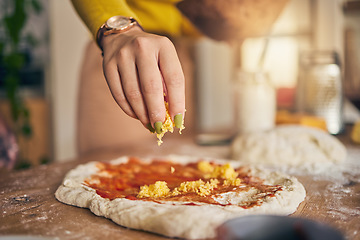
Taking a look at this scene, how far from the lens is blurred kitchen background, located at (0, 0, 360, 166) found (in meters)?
2.30

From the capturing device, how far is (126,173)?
1.03 metres

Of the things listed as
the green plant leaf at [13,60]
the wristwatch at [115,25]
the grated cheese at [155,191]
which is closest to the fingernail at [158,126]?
the grated cheese at [155,191]

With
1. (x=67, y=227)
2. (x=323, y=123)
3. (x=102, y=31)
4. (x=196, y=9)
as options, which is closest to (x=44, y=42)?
(x=196, y=9)

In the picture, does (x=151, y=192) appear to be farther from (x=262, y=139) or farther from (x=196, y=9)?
(x=196, y=9)

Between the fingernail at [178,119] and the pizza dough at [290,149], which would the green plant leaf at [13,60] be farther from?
the fingernail at [178,119]

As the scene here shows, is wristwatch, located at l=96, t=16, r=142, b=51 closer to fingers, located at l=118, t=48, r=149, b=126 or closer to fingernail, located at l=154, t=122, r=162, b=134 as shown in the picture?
fingers, located at l=118, t=48, r=149, b=126

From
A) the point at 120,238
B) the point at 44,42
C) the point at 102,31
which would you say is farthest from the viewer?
the point at 44,42

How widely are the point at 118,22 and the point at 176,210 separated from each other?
506 millimetres

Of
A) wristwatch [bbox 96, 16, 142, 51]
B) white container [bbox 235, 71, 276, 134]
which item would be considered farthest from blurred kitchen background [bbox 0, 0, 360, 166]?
wristwatch [bbox 96, 16, 142, 51]

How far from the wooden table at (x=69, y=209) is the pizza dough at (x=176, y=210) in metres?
0.02

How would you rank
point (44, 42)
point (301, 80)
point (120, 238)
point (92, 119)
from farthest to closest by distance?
point (44, 42), point (92, 119), point (301, 80), point (120, 238)

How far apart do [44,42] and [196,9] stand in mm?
1475

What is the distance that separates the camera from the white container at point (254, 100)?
157cm

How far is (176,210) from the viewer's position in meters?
0.64
